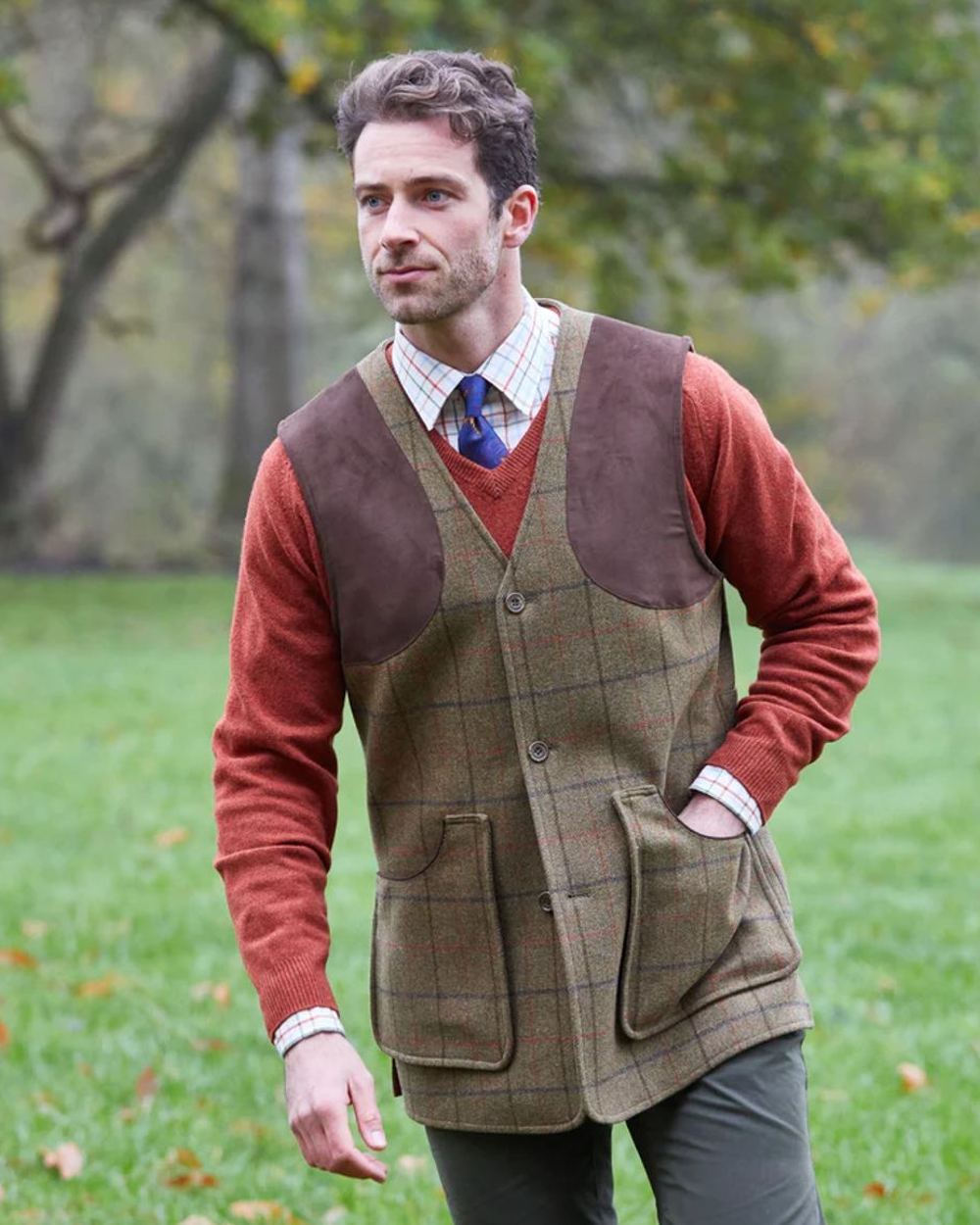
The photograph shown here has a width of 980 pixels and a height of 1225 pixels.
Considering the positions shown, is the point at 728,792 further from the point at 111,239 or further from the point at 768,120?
the point at 111,239

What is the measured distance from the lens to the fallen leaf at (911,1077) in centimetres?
546

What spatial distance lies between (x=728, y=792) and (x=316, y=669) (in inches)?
23.8

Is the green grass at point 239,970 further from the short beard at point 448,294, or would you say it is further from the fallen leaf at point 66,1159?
the short beard at point 448,294

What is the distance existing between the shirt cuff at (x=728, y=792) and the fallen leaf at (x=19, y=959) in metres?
4.46

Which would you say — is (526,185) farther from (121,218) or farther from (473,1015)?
(121,218)

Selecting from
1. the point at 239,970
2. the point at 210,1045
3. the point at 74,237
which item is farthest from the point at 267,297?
the point at 210,1045

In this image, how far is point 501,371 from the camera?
2773 millimetres

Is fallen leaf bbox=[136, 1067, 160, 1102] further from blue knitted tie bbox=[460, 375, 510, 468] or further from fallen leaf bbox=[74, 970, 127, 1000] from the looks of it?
blue knitted tie bbox=[460, 375, 510, 468]

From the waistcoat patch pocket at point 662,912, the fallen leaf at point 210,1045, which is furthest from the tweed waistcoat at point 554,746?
the fallen leaf at point 210,1045

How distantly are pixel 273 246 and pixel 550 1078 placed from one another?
20.7 meters

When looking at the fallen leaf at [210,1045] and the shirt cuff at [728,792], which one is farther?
the fallen leaf at [210,1045]

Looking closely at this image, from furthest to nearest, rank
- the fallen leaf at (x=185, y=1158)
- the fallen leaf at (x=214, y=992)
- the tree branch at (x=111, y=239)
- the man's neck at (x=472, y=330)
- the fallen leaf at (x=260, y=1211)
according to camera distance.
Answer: the tree branch at (x=111, y=239), the fallen leaf at (x=214, y=992), the fallen leaf at (x=185, y=1158), the fallen leaf at (x=260, y=1211), the man's neck at (x=472, y=330)

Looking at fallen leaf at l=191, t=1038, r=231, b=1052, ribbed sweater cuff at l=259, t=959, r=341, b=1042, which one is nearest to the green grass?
fallen leaf at l=191, t=1038, r=231, b=1052

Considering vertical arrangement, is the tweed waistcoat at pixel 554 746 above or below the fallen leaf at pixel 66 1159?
above
